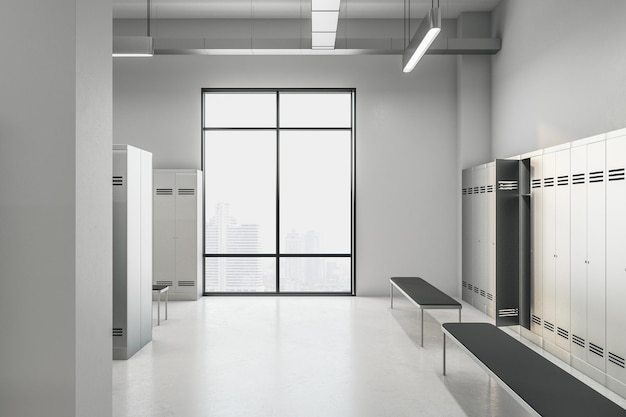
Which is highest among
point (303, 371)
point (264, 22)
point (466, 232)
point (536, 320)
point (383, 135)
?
point (264, 22)

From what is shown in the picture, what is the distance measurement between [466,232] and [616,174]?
4.62 m

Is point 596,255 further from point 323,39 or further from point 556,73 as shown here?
point 323,39

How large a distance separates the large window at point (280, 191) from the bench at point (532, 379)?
16.9 ft

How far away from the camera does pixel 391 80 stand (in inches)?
383

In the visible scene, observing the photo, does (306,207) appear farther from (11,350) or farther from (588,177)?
(11,350)

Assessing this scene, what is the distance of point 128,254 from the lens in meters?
5.69

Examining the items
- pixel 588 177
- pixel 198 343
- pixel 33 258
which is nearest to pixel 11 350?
pixel 33 258

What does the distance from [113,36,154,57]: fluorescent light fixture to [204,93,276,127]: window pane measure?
2553mm

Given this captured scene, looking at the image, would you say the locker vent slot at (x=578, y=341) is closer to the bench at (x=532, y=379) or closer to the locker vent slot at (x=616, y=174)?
the bench at (x=532, y=379)

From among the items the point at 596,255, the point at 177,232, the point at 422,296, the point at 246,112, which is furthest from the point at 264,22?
the point at 596,255

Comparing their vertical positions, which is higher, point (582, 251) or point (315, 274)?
point (582, 251)

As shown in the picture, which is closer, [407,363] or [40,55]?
[40,55]

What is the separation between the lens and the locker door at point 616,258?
4.52 metres

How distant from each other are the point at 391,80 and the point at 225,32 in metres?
3.29
